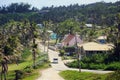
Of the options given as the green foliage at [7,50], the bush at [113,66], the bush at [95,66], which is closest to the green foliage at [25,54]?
the bush at [95,66]

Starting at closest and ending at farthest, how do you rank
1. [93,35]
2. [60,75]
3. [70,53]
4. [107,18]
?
[60,75], [70,53], [93,35], [107,18]

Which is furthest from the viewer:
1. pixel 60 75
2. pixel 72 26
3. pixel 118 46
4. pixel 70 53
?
pixel 72 26

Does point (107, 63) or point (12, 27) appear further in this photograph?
point (12, 27)

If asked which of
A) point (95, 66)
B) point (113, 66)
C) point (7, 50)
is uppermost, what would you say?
point (7, 50)

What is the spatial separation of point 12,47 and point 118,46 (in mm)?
26150

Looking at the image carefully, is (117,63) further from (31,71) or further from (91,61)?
(31,71)

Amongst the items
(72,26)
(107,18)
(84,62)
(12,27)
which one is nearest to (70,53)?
(84,62)

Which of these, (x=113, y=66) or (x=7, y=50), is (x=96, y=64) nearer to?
(x=113, y=66)

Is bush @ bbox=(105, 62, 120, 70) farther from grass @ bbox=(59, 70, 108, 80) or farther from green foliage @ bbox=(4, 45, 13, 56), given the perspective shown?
green foliage @ bbox=(4, 45, 13, 56)

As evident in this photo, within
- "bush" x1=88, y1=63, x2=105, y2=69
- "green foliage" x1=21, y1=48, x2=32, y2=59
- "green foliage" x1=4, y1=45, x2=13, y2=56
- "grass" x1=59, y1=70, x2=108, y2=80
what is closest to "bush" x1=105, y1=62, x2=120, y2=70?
"bush" x1=88, y1=63, x2=105, y2=69

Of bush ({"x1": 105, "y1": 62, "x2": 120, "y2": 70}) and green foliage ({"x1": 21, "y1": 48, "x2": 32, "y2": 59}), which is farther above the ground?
bush ({"x1": 105, "y1": 62, "x2": 120, "y2": 70})

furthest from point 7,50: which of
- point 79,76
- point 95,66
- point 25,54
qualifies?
point 25,54

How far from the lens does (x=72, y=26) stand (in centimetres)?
16038

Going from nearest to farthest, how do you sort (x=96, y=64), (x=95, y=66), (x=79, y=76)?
(x=79, y=76)
(x=95, y=66)
(x=96, y=64)
